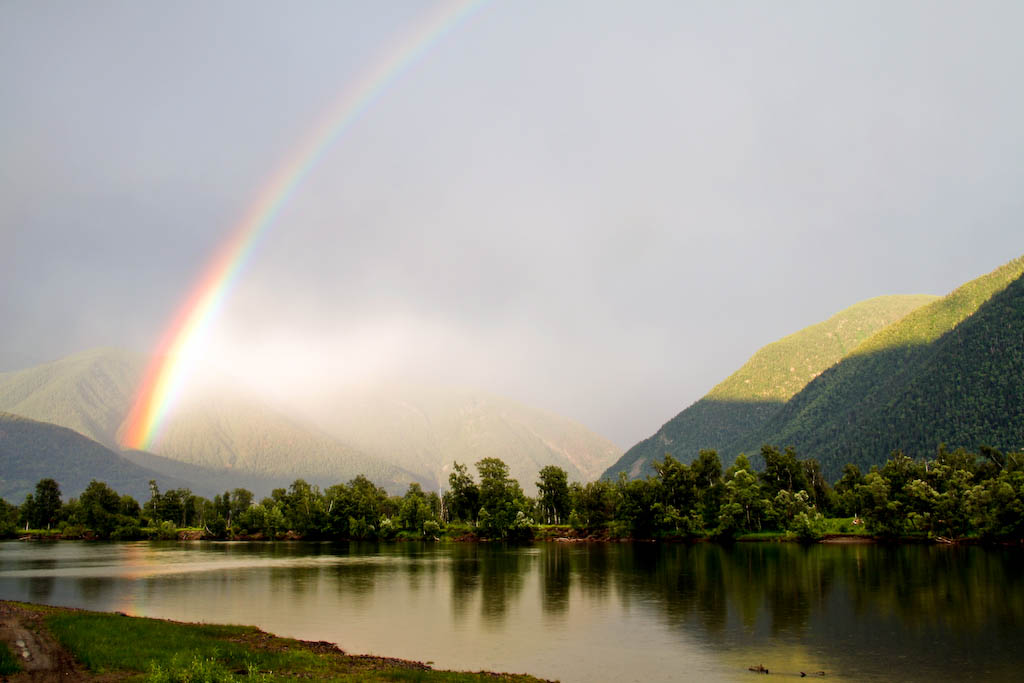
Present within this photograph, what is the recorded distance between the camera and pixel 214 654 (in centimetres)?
3484

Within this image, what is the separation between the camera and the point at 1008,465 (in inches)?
5187

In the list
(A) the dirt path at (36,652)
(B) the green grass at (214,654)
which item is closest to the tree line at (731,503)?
(B) the green grass at (214,654)

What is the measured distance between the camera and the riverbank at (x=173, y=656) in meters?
31.0

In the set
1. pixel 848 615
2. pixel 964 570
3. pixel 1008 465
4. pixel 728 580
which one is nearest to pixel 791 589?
pixel 728 580

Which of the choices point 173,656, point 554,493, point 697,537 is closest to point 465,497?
point 554,493

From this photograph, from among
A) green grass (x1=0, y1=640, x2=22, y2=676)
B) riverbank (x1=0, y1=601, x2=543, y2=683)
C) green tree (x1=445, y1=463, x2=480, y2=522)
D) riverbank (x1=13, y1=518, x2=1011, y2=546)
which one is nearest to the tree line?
green tree (x1=445, y1=463, x2=480, y2=522)

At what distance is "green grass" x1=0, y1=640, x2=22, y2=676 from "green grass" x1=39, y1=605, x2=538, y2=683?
116 inches

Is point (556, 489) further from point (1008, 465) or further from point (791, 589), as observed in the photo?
point (791, 589)

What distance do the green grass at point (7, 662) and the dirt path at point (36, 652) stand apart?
0.32 m

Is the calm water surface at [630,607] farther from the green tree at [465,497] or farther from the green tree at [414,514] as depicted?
the green tree at [465,497]

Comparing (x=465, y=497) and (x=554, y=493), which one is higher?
(x=554, y=493)

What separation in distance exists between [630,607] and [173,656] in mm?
37448

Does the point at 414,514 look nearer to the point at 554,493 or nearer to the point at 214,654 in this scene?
the point at 554,493

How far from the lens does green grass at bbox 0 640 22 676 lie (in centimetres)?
3097
